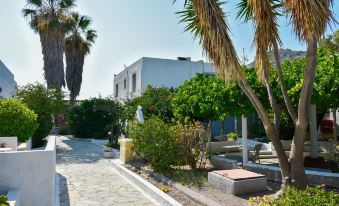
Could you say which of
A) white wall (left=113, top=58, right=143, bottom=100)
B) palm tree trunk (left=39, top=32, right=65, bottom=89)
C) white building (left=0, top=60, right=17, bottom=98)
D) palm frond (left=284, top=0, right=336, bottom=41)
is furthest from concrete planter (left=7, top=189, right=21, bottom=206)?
palm tree trunk (left=39, top=32, right=65, bottom=89)

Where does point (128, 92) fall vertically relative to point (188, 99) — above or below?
above

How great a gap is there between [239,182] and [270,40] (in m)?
3.73

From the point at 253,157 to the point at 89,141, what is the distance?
16.9 m

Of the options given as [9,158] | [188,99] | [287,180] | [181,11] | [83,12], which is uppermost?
[83,12]

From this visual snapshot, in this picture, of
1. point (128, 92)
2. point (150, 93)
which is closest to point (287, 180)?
point (150, 93)

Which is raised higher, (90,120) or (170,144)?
(90,120)

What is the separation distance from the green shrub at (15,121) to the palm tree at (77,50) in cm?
1559

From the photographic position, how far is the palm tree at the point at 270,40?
583 cm

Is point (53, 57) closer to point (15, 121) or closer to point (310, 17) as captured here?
point (15, 121)

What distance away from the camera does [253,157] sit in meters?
12.8

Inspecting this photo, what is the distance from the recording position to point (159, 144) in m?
11.4

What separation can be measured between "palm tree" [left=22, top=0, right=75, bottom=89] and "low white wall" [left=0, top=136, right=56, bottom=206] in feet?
71.3

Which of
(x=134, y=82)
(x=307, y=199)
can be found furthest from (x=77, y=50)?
(x=307, y=199)

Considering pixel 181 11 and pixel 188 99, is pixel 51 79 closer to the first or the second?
pixel 188 99
